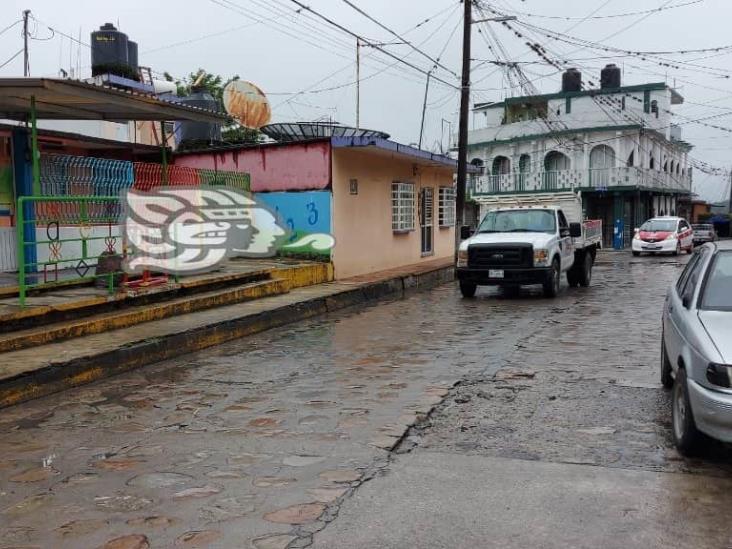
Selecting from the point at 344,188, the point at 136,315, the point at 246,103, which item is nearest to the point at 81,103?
the point at 136,315

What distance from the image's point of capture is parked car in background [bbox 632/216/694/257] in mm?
30203

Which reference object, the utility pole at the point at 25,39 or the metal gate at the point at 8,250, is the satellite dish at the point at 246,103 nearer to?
the metal gate at the point at 8,250

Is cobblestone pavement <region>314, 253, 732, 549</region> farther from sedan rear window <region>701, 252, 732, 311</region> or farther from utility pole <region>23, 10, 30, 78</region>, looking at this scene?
utility pole <region>23, 10, 30, 78</region>

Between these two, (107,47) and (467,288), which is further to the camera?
(107,47)

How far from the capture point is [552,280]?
14.6 m

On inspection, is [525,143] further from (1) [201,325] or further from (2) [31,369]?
(2) [31,369]

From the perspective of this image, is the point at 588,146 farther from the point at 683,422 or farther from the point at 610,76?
the point at 683,422

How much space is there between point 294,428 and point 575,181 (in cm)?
3682

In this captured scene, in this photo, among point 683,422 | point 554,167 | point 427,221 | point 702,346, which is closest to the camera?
point 702,346

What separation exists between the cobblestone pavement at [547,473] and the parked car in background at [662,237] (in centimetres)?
2424

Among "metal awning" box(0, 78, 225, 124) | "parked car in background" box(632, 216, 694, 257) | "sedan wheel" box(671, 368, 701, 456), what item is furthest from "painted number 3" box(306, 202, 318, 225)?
"parked car in background" box(632, 216, 694, 257)

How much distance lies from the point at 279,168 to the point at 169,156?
103 inches

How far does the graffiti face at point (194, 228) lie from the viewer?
36.6 ft

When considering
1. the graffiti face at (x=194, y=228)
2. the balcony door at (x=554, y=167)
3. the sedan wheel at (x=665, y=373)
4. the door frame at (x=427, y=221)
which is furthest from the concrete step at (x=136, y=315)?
the balcony door at (x=554, y=167)
